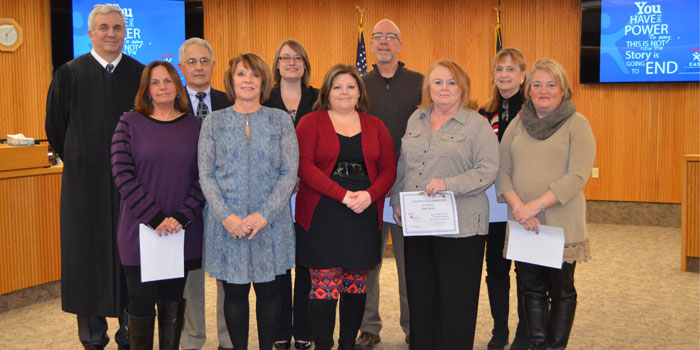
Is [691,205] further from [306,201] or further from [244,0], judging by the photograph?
[244,0]

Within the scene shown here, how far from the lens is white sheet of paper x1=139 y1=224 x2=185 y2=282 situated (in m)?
2.77

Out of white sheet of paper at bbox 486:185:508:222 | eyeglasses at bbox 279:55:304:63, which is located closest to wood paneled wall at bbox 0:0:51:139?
eyeglasses at bbox 279:55:304:63

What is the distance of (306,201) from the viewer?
298 centimetres

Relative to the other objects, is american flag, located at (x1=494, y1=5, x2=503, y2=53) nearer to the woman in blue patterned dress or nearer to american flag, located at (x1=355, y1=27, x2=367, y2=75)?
american flag, located at (x1=355, y1=27, x2=367, y2=75)

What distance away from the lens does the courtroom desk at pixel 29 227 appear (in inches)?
167

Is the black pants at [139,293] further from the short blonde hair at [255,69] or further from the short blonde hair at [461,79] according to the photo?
the short blonde hair at [461,79]

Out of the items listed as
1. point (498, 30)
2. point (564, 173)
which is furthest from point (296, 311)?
point (498, 30)

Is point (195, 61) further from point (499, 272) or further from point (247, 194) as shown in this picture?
point (499, 272)

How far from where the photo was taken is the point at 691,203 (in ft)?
17.2

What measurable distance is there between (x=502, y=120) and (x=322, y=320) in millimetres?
1483

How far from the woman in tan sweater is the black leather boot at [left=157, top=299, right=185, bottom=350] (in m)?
1.72

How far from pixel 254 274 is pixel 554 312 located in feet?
4.90

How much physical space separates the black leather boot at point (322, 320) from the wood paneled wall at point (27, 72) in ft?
16.1

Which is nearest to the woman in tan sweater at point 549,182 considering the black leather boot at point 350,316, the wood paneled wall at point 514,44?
the black leather boot at point 350,316
